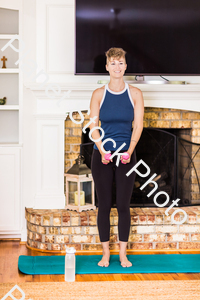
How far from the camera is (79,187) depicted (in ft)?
9.06

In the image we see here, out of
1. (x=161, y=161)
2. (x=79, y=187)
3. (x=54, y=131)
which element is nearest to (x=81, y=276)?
(x=79, y=187)

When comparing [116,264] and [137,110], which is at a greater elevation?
[137,110]

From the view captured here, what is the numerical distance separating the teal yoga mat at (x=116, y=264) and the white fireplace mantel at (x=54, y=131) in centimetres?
49

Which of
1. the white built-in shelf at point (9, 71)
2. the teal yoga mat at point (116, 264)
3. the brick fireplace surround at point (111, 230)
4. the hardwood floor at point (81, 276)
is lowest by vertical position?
the hardwood floor at point (81, 276)

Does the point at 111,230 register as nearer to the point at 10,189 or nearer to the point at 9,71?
the point at 10,189

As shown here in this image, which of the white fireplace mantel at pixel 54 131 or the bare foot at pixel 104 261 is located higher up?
the white fireplace mantel at pixel 54 131

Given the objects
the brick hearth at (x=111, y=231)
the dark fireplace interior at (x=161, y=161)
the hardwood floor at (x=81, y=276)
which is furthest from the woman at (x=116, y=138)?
the dark fireplace interior at (x=161, y=161)

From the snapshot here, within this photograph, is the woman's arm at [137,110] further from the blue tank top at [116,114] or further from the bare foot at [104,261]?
the bare foot at [104,261]

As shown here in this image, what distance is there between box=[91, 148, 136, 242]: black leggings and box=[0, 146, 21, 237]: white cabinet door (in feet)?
2.79

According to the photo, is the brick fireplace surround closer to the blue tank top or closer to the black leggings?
the black leggings

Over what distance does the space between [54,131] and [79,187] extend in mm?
484

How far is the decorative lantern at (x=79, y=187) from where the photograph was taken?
279 cm

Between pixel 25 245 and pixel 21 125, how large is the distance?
0.94m

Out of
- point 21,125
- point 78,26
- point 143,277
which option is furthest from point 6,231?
point 78,26
